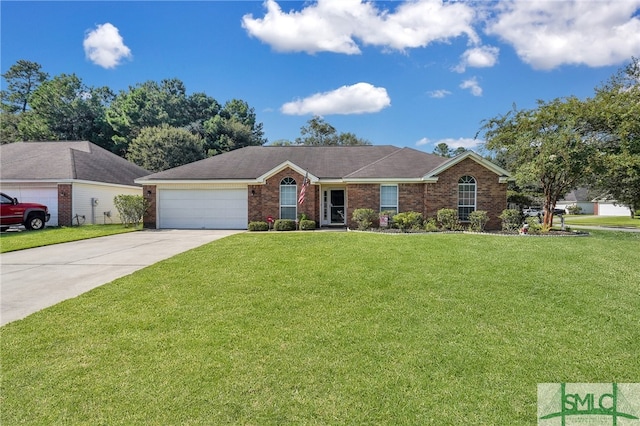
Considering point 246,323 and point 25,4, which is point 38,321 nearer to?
point 246,323

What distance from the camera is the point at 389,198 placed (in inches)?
672

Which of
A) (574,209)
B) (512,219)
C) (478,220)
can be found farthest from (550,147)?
(574,209)

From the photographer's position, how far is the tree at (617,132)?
15234 millimetres

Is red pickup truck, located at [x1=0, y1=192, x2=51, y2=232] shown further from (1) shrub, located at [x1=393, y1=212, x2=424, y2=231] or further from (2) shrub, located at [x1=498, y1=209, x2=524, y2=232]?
(2) shrub, located at [x1=498, y1=209, x2=524, y2=232]

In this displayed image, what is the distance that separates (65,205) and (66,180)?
4.61ft

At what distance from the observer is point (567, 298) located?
5746 millimetres

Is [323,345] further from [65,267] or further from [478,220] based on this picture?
[478,220]

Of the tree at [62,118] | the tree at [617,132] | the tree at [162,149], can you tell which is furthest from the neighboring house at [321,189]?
the tree at [62,118]

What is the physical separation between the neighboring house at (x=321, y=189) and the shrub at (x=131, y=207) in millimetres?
416

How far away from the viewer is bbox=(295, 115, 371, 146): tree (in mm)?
49062

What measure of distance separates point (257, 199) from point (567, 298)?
1480 centimetres

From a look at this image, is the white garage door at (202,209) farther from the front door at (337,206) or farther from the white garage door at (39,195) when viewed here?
the white garage door at (39,195)

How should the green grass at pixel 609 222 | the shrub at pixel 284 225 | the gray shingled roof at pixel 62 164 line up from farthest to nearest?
the green grass at pixel 609 222, the gray shingled roof at pixel 62 164, the shrub at pixel 284 225

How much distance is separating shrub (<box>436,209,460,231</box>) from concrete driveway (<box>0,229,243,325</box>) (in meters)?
10.7
